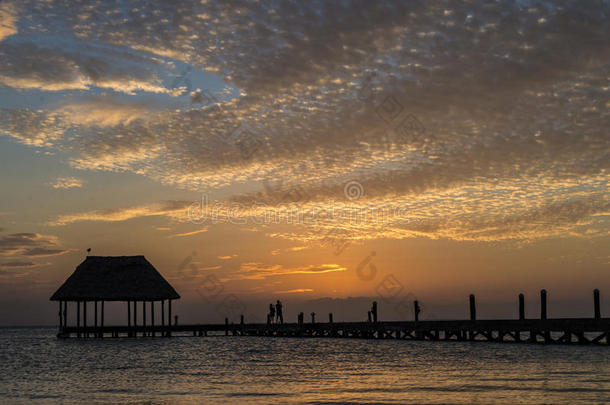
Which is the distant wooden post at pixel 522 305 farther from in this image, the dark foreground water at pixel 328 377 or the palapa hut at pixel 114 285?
the palapa hut at pixel 114 285

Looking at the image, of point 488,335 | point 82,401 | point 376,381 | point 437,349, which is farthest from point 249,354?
point 82,401

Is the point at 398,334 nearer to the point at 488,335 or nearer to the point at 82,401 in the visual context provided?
the point at 488,335

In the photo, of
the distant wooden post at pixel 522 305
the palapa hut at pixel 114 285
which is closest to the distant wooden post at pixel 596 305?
the distant wooden post at pixel 522 305

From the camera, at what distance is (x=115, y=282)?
5297 centimetres

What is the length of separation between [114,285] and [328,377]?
32.9 metres

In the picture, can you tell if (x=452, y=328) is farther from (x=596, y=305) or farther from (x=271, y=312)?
(x=271, y=312)

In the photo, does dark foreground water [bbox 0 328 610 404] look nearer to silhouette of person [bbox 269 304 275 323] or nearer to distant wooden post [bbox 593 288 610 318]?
distant wooden post [bbox 593 288 610 318]

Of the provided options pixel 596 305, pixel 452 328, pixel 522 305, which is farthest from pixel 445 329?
pixel 596 305

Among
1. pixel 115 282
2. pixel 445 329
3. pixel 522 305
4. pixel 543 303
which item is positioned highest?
pixel 115 282

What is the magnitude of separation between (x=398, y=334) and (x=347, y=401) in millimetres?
30475

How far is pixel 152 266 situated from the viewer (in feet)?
184

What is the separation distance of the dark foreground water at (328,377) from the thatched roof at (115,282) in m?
14.5

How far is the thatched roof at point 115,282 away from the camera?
51634 mm

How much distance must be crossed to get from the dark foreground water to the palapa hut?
14523mm
